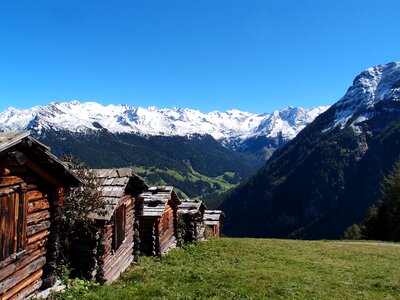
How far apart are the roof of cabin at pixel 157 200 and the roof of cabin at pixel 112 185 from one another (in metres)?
5.31

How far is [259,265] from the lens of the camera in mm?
27781

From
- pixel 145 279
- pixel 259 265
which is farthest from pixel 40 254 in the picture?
pixel 259 265

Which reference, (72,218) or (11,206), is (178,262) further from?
(11,206)

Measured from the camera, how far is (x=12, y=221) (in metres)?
14.2

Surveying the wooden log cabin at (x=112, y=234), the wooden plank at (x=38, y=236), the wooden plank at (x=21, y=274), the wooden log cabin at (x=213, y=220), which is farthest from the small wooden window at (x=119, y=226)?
the wooden log cabin at (x=213, y=220)

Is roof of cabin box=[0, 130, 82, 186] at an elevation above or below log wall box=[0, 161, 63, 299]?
above

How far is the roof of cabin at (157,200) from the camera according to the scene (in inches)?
1231

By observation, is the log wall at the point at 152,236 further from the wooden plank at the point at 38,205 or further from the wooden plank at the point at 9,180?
the wooden plank at the point at 9,180

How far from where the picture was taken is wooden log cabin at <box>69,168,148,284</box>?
20.2 meters

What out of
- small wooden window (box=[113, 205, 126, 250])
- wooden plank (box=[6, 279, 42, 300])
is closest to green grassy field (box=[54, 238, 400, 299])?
wooden plank (box=[6, 279, 42, 300])

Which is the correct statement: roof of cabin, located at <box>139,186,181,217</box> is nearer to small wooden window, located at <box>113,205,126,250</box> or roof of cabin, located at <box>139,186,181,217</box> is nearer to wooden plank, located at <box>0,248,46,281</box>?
small wooden window, located at <box>113,205,126,250</box>

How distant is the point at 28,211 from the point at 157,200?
17772 mm

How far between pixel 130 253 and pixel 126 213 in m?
2.95

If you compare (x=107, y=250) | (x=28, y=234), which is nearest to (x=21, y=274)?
(x=28, y=234)
